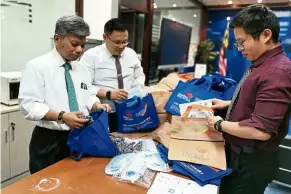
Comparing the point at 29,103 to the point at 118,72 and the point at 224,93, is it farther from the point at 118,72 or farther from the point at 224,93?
the point at 224,93

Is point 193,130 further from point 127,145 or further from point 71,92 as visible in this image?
point 71,92

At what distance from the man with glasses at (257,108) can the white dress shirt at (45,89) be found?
0.86 metres

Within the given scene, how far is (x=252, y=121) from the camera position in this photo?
1.07 metres

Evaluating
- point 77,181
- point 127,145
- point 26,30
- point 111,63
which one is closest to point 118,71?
point 111,63

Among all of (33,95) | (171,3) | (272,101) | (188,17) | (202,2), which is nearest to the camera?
(272,101)

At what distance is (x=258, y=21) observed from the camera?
1.09 meters

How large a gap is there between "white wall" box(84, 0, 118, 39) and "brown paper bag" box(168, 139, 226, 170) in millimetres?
2169

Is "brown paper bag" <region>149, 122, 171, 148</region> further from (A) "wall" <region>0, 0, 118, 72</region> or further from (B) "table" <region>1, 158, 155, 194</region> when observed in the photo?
(A) "wall" <region>0, 0, 118, 72</region>

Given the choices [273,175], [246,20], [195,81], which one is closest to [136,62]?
[195,81]

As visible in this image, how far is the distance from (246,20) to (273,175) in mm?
816

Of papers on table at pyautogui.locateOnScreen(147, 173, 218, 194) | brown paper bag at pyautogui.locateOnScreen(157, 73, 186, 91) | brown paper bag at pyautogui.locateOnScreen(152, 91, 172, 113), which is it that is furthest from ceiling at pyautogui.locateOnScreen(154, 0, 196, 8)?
papers on table at pyautogui.locateOnScreen(147, 173, 218, 194)

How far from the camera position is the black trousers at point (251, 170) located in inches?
48.1

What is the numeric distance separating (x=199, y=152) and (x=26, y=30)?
2.53 m

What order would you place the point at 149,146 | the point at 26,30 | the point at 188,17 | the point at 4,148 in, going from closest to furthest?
the point at 149,146, the point at 4,148, the point at 26,30, the point at 188,17
